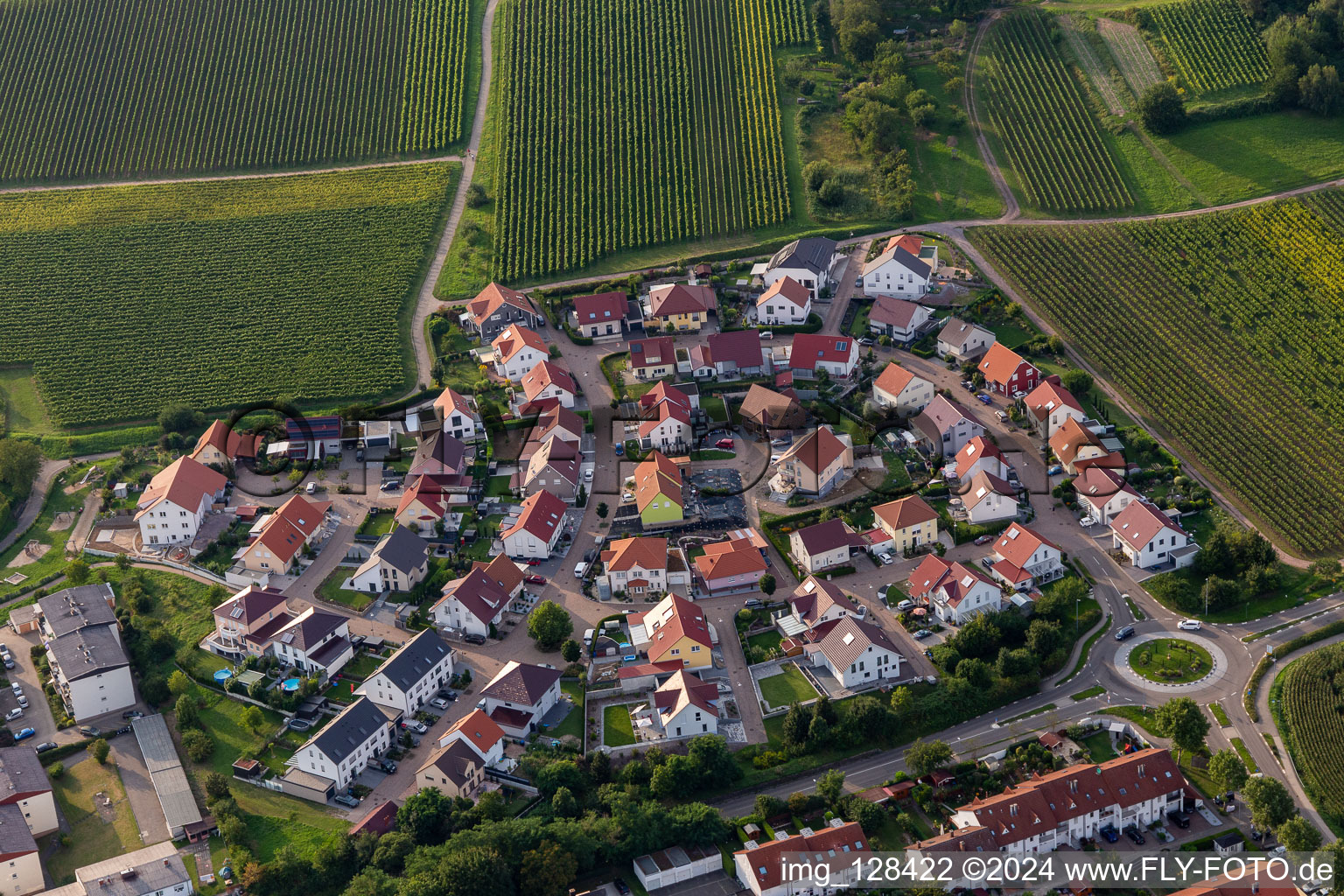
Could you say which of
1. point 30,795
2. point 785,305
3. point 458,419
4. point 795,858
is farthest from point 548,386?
point 795,858

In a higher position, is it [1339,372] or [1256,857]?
[1339,372]

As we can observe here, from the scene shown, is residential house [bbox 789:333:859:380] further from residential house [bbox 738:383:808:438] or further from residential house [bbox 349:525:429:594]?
residential house [bbox 349:525:429:594]

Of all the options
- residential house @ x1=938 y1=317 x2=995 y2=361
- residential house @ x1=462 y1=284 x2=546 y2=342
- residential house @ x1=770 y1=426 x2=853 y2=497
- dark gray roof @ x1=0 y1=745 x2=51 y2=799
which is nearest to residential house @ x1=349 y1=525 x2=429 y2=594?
dark gray roof @ x1=0 y1=745 x2=51 y2=799

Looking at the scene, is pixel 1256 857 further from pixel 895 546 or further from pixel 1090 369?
pixel 1090 369

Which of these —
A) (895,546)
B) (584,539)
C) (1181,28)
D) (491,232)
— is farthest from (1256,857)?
(1181,28)

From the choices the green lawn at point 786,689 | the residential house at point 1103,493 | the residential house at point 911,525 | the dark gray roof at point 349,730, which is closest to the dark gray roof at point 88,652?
the dark gray roof at point 349,730

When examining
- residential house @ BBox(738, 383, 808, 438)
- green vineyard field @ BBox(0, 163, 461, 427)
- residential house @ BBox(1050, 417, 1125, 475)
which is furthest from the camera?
green vineyard field @ BBox(0, 163, 461, 427)

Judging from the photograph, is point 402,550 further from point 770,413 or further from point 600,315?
point 600,315
